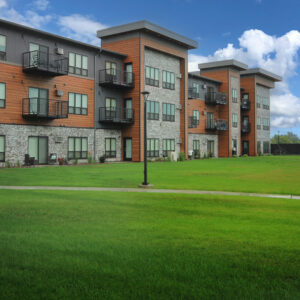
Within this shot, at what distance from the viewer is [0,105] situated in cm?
2902

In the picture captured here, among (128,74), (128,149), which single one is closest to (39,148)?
(128,149)

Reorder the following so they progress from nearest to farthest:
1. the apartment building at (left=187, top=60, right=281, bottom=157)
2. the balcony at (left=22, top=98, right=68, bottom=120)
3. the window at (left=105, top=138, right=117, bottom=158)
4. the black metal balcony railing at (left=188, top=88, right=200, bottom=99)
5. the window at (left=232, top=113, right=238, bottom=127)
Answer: the balcony at (left=22, top=98, right=68, bottom=120)
the window at (left=105, top=138, right=117, bottom=158)
the black metal balcony railing at (left=188, top=88, right=200, bottom=99)
the apartment building at (left=187, top=60, right=281, bottom=157)
the window at (left=232, top=113, right=238, bottom=127)

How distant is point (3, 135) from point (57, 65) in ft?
25.3

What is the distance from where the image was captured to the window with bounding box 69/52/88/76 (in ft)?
113

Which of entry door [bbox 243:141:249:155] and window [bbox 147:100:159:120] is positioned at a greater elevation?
window [bbox 147:100:159:120]

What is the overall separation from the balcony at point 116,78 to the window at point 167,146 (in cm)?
820

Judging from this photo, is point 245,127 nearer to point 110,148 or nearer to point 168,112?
point 168,112

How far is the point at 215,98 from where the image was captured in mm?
55156

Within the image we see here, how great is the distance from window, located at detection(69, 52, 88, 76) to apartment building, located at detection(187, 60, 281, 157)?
17334mm

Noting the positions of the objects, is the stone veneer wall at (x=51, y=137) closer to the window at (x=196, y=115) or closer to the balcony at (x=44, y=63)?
the balcony at (x=44, y=63)

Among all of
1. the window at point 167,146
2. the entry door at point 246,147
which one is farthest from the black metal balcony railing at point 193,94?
the entry door at point 246,147

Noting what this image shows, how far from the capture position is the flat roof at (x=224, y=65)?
57259mm

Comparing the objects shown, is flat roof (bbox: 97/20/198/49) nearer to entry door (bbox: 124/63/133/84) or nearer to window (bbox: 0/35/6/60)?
entry door (bbox: 124/63/133/84)

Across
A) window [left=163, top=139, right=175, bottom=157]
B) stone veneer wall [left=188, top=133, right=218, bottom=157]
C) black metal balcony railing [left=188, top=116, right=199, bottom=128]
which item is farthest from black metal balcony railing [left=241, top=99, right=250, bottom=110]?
window [left=163, top=139, right=175, bottom=157]
